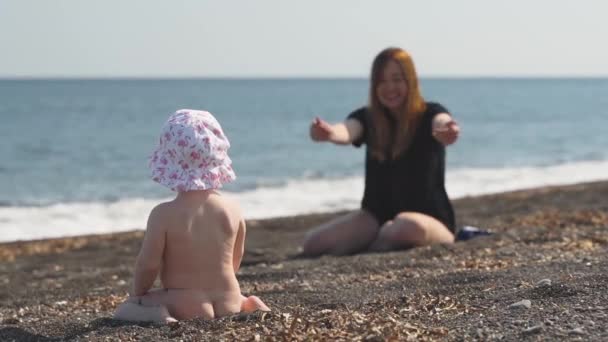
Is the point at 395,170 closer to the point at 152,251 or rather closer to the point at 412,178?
the point at 412,178

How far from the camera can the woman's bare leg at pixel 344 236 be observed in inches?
309

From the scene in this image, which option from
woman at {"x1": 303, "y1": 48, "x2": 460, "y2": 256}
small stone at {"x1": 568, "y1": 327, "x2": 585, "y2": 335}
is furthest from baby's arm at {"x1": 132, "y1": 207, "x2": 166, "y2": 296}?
woman at {"x1": 303, "y1": 48, "x2": 460, "y2": 256}

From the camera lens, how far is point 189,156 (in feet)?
14.0

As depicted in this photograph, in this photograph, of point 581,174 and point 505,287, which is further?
point 581,174

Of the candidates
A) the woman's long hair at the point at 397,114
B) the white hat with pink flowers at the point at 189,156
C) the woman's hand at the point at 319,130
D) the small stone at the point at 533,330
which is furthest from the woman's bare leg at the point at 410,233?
the small stone at the point at 533,330

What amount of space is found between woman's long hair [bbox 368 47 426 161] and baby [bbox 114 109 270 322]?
3369 mm

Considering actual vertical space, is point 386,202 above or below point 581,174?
above

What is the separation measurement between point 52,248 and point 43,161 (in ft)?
65.6

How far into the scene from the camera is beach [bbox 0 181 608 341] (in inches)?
154

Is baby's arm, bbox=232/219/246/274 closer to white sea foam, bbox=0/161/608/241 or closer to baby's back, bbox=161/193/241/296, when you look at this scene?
baby's back, bbox=161/193/241/296

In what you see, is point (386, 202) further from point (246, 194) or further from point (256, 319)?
point (246, 194)

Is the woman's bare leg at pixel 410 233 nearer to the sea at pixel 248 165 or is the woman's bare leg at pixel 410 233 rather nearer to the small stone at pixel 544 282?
the small stone at pixel 544 282

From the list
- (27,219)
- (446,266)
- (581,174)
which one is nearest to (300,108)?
(581,174)

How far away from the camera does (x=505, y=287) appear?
192 inches
